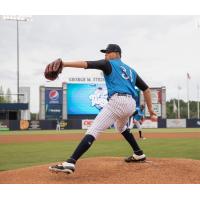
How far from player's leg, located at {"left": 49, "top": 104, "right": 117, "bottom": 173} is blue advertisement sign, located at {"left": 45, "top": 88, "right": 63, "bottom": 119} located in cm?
2542

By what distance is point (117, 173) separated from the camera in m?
4.11

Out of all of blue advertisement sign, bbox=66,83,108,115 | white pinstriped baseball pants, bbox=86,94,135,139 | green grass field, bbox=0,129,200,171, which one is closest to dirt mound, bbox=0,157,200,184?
white pinstriped baseball pants, bbox=86,94,135,139

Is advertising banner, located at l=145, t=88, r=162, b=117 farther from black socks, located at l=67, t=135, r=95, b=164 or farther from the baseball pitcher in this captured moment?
black socks, located at l=67, t=135, r=95, b=164

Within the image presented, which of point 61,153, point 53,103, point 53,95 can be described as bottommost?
point 61,153

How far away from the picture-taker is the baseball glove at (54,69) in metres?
3.83

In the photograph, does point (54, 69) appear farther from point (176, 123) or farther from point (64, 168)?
point (176, 123)

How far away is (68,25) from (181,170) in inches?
425

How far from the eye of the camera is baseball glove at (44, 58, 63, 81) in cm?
383

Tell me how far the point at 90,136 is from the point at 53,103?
2586cm

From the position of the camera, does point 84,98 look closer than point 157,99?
Yes

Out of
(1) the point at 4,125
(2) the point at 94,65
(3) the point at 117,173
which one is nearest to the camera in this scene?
(2) the point at 94,65

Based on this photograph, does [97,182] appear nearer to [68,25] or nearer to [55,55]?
[68,25]

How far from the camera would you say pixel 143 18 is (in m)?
14.0

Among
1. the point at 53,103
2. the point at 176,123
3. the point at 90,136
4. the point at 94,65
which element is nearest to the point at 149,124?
the point at 176,123
